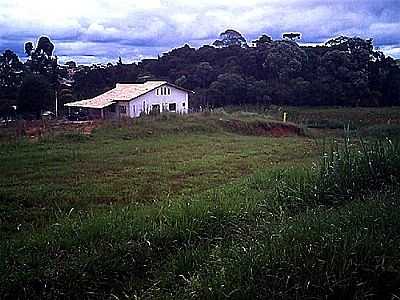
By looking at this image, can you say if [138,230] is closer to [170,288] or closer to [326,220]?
[170,288]

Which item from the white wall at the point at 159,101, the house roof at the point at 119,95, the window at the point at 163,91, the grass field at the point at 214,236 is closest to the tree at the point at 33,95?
the house roof at the point at 119,95

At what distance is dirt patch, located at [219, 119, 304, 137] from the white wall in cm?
654

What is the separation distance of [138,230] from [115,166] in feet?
25.0

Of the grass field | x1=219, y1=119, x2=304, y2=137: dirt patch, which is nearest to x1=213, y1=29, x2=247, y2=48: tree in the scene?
x1=219, y1=119, x2=304, y2=137: dirt patch

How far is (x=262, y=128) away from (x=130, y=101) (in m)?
8.95

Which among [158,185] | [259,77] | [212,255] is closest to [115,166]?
[158,185]

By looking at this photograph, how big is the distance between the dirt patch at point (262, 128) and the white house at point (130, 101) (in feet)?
21.5

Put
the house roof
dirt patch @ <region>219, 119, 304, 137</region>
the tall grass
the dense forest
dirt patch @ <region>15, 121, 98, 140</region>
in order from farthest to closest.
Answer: the house roof
dirt patch @ <region>219, 119, 304, 137</region>
the dense forest
dirt patch @ <region>15, 121, 98, 140</region>
the tall grass

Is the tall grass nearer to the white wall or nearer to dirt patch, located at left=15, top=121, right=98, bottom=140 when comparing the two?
dirt patch, located at left=15, top=121, right=98, bottom=140

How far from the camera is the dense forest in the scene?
23.6 meters

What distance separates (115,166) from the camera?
40.7 ft

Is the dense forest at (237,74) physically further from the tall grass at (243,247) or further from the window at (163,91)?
the tall grass at (243,247)

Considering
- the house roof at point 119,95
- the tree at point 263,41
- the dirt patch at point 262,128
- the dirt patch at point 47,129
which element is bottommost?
the dirt patch at point 262,128

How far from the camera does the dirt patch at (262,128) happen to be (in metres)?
24.6
